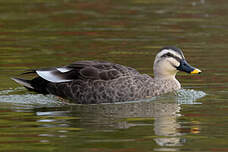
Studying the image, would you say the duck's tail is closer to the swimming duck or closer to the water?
the swimming duck

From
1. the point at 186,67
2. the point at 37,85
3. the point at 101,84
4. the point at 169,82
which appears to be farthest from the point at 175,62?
the point at 37,85

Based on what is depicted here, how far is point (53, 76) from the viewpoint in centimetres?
1262

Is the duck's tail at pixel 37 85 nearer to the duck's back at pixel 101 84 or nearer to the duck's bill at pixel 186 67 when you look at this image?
the duck's back at pixel 101 84

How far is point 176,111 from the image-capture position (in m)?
11.6

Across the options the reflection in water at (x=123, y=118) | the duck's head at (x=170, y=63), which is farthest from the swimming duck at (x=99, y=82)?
the reflection in water at (x=123, y=118)

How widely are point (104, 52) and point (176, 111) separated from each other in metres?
6.31

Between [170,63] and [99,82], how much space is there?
151 cm

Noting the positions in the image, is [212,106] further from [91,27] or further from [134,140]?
[91,27]

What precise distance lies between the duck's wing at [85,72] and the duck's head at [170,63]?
2.18ft

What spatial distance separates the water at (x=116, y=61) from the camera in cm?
945

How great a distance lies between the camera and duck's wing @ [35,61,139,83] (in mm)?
12422

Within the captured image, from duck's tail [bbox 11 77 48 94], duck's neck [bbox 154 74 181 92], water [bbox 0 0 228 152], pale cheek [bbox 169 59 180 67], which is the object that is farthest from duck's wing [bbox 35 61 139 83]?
pale cheek [bbox 169 59 180 67]

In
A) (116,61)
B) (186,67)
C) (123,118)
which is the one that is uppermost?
(116,61)

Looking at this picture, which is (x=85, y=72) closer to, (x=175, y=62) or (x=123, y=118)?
(x=175, y=62)
